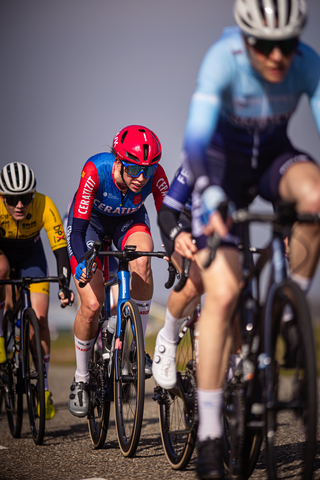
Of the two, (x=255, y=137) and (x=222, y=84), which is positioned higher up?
(x=222, y=84)

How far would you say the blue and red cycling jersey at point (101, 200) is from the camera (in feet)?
16.2

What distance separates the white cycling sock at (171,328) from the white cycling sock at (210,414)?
3.07 ft

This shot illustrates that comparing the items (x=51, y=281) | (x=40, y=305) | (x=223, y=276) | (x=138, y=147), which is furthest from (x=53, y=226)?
(x=223, y=276)

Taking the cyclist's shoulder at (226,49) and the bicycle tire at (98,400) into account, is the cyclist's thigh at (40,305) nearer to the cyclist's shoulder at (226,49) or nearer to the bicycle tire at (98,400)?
the bicycle tire at (98,400)

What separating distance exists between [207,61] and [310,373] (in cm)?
154

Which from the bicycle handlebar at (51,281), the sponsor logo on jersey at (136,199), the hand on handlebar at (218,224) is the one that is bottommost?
the bicycle handlebar at (51,281)

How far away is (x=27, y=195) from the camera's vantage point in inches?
231

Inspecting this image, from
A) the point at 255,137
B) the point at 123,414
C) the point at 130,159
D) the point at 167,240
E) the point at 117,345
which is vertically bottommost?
the point at 123,414

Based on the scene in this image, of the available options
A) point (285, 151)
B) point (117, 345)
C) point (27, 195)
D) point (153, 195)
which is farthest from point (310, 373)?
point (27, 195)

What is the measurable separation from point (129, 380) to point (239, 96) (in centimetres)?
250

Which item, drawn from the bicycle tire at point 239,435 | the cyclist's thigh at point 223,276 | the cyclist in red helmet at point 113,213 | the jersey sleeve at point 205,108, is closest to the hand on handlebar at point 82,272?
the cyclist in red helmet at point 113,213

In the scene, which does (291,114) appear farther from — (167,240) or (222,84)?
(167,240)

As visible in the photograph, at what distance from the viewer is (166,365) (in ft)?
12.6

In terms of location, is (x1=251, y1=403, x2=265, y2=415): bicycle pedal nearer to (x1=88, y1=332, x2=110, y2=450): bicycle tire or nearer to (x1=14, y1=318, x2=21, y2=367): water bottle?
(x1=88, y1=332, x2=110, y2=450): bicycle tire
